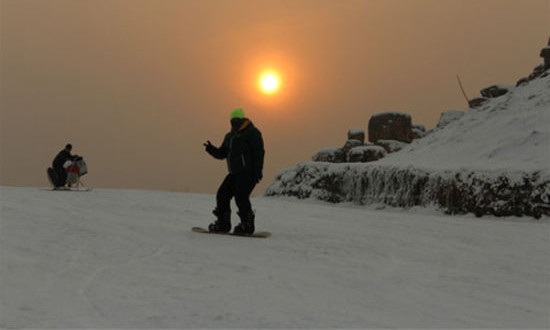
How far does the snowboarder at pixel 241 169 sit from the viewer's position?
9.66 m

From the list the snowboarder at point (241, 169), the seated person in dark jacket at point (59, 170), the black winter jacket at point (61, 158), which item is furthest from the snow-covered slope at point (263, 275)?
the black winter jacket at point (61, 158)

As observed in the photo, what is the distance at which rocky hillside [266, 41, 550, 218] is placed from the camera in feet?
47.2

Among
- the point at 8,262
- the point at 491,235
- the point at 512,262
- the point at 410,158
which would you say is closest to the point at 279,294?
the point at 8,262

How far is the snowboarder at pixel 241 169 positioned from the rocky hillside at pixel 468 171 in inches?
293

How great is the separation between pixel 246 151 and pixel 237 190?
0.65 m

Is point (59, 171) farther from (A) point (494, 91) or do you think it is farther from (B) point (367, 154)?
(A) point (494, 91)

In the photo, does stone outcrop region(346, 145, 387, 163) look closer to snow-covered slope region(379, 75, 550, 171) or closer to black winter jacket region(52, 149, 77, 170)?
snow-covered slope region(379, 75, 550, 171)

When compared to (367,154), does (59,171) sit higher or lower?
lower

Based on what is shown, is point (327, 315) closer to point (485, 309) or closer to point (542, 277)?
point (485, 309)

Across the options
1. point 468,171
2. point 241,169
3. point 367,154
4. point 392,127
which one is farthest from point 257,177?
point 392,127

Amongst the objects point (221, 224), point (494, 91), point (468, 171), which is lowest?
point (221, 224)

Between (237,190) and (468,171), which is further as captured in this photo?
(468,171)

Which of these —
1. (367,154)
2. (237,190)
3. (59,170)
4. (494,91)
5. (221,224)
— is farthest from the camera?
(494,91)

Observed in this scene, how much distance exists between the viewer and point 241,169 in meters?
9.66
